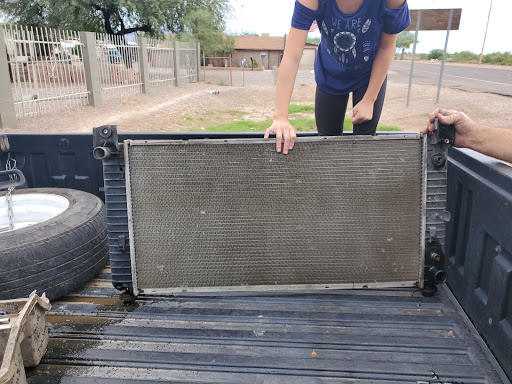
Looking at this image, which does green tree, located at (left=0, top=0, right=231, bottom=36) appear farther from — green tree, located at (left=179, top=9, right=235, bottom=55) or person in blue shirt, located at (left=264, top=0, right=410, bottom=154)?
person in blue shirt, located at (left=264, top=0, right=410, bottom=154)

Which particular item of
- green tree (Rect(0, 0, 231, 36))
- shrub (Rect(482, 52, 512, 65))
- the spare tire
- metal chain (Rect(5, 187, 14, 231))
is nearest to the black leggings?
the spare tire

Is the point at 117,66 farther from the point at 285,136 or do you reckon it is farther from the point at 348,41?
the point at 285,136

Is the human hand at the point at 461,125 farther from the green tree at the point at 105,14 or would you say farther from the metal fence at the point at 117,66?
the green tree at the point at 105,14

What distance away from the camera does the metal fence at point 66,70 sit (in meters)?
12.0

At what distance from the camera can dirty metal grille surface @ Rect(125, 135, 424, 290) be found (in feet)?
6.85

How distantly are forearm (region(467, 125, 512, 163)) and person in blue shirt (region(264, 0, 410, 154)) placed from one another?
0.70 metres

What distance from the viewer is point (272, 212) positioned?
2.12 metres

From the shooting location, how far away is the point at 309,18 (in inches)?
92.7

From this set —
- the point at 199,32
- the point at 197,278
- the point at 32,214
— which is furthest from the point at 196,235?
the point at 199,32

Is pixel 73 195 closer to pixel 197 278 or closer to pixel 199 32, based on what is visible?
pixel 197 278

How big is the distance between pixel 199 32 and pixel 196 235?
31217mm

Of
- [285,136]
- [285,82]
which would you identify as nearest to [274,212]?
[285,136]

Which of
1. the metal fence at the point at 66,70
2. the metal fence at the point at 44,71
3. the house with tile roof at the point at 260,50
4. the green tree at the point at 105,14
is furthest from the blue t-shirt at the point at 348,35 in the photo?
the house with tile roof at the point at 260,50

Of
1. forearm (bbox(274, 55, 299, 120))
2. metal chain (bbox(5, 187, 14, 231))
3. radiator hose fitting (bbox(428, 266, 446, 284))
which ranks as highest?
forearm (bbox(274, 55, 299, 120))
